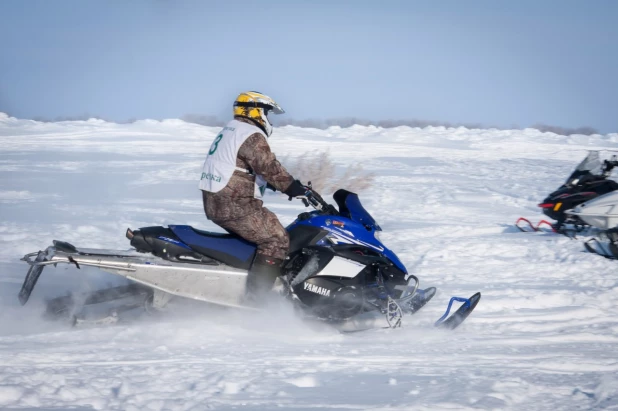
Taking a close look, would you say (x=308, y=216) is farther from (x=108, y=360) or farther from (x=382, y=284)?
(x=108, y=360)

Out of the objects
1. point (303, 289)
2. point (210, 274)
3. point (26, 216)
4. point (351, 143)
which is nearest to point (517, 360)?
point (303, 289)

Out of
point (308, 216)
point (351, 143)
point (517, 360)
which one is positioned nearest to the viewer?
point (517, 360)

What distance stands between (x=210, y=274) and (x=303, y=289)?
70cm

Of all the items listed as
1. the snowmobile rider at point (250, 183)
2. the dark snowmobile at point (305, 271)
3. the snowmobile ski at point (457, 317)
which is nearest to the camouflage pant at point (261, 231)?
the snowmobile rider at point (250, 183)

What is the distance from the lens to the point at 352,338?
4375 mm

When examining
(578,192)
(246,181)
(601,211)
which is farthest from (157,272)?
(578,192)

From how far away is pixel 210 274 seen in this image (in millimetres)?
4340

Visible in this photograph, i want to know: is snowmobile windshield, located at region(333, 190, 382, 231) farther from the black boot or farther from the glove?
the black boot

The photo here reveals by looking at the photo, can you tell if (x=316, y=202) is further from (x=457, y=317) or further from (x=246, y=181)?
(x=457, y=317)

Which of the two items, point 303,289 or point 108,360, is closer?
point 108,360

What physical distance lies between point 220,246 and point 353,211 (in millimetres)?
1079

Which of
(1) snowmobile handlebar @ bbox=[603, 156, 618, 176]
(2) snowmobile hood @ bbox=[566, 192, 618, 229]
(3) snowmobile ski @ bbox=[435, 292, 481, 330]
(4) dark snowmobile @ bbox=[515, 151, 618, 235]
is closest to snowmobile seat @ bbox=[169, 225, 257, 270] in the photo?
(3) snowmobile ski @ bbox=[435, 292, 481, 330]

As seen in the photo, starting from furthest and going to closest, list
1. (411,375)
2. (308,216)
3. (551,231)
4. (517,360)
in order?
(551,231) < (308,216) < (517,360) < (411,375)

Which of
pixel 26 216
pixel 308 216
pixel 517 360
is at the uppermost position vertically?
pixel 308 216
